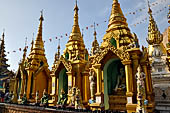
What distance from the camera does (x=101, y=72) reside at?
1223 cm

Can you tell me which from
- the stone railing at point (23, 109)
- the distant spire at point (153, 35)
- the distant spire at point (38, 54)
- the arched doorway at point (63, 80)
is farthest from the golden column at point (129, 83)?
the distant spire at point (153, 35)

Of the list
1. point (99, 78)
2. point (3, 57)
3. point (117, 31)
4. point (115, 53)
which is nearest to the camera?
point (115, 53)

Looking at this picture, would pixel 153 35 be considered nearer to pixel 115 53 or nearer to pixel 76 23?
pixel 76 23

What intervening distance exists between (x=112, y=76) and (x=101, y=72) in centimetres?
153

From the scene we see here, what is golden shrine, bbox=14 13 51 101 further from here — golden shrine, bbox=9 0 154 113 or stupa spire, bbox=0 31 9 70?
stupa spire, bbox=0 31 9 70

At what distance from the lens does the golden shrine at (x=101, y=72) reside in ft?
35.7

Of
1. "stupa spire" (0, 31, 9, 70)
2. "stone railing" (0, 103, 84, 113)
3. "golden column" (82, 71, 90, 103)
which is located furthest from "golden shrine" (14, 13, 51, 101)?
"stupa spire" (0, 31, 9, 70)

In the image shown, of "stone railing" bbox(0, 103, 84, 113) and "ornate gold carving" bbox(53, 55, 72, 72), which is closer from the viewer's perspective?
"stone railing" bbox(0, 103, 84, 113)

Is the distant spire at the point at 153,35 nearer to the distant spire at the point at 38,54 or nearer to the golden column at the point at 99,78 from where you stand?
the golden column at the point at 99,78

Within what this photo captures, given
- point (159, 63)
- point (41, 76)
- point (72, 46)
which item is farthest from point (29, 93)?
point (159, 63)

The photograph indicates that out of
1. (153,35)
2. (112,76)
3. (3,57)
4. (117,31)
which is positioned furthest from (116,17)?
(3,57)

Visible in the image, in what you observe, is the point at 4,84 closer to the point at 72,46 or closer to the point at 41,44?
the point at 41,44

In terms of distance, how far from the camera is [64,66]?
16.4 metres

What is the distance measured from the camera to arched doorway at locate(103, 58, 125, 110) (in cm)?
1213
